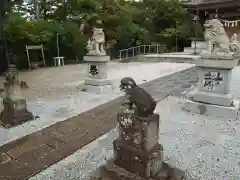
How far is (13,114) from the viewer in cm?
461

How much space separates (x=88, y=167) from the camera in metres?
3.12

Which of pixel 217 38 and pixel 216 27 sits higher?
pixel 216 27

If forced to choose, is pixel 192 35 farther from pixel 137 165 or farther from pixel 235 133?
pixel 137 165

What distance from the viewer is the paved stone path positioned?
10.2ft

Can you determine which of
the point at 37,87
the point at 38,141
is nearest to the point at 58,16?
the point at 37,87

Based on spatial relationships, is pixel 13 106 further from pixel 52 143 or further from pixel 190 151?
Answer: pixel 190 151

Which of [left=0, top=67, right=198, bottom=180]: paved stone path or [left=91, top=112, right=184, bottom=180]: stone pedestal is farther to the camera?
[left=0, top=67, right=198, bottom=180]: paved stone path

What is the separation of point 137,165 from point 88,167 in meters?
0.78

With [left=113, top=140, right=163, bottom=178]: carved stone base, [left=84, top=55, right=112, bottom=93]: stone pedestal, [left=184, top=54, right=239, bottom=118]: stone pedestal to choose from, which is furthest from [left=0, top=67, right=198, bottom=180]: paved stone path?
[left=184, top=54, right=239, bottom=118]: stone pedestal

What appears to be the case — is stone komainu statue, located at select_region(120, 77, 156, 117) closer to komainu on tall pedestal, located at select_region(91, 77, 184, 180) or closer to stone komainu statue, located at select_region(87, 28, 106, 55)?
komainu on tall pedestal, located at select_region(91, 77, 184, 180)

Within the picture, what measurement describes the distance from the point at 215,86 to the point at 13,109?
13.3 ft

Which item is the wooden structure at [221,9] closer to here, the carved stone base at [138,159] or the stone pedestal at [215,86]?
the stone pedestal at [215,86]

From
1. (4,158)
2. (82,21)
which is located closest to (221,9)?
(82,21)

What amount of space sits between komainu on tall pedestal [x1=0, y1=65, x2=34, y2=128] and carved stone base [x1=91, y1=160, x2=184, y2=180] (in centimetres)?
244
